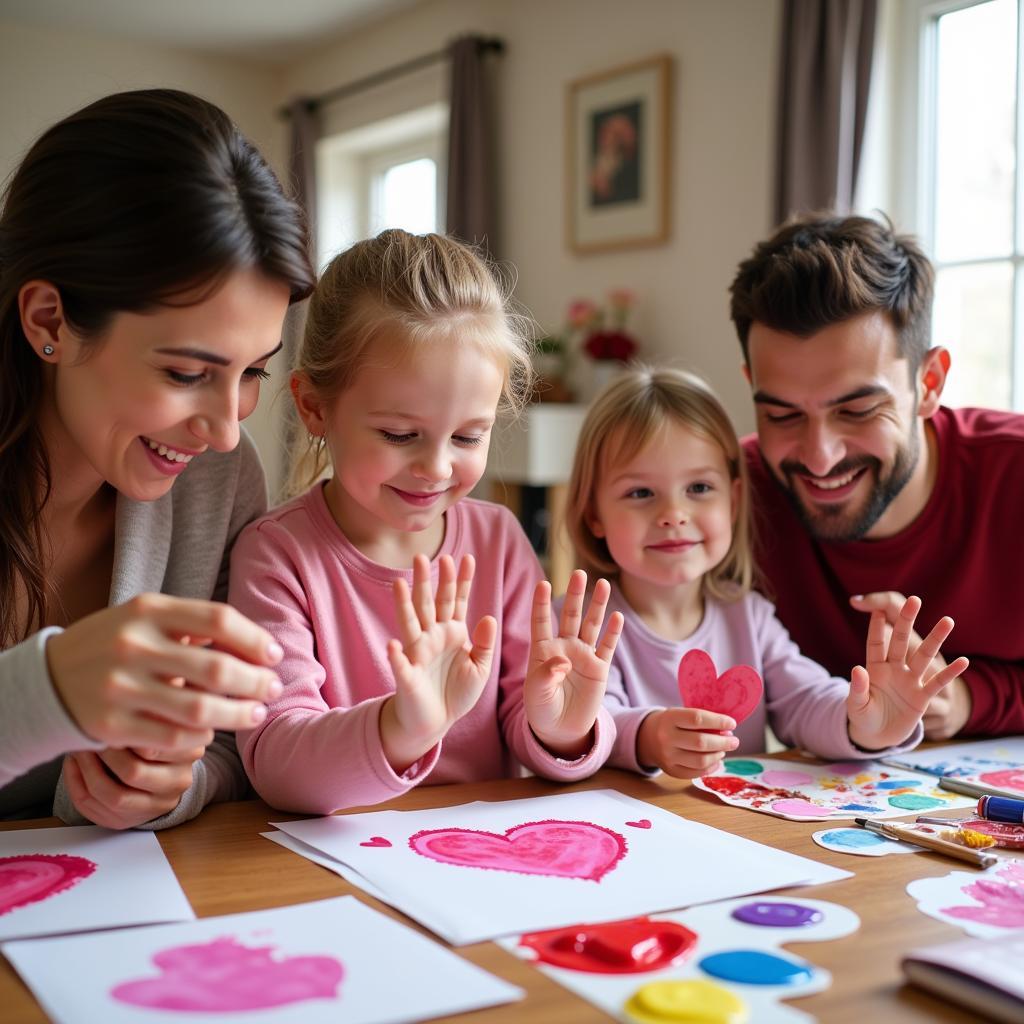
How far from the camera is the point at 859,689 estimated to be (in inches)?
56.1

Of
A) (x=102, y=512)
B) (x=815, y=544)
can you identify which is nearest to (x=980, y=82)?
(x=815, y=544)

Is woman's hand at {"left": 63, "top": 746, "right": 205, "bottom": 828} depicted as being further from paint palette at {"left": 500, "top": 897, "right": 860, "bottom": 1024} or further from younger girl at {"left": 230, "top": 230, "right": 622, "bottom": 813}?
paint palette at {"left": 500, "top": 897, "right": 860, "bottom": 1024}

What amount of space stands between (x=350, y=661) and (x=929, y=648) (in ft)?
2.26

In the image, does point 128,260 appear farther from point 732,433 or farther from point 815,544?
point 815,544

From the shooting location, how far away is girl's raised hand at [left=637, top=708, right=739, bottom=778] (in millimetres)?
1346

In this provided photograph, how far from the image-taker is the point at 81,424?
4.09 ft

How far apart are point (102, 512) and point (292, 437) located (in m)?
0.36

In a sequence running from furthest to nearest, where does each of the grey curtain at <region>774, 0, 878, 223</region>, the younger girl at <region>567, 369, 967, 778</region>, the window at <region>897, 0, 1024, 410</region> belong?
the grey curtain at <region>774, 0, 878, 223</region> < the window at <region>897, 0, 1024, 410</region> < the younger girl at <region>567, 369, 967, 778</region>

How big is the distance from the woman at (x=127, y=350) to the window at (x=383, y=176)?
515 cm

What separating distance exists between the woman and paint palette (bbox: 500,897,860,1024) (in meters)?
0.30

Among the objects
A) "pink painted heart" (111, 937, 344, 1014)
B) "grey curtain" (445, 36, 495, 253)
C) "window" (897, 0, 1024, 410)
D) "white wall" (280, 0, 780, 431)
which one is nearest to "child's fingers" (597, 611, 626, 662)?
"pink painted heart" (111, 937, 344, 1014)

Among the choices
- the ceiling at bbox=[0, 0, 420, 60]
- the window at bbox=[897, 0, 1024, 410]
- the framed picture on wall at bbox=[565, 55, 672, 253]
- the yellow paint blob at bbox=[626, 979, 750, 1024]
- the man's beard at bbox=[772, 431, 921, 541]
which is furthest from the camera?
the ceiling at bbox=[0, 0, 420, 60]

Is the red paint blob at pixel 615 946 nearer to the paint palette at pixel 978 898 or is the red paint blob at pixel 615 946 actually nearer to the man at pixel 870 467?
the paint palette at pixel 978 898

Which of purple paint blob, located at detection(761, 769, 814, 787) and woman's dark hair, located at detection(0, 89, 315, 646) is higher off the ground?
woman's dark hair, located at detection(0, 89, 315, 646)
